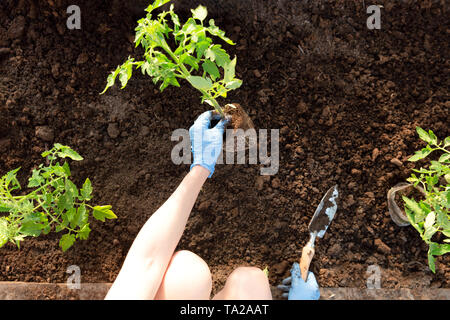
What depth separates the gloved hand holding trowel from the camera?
5.27ft

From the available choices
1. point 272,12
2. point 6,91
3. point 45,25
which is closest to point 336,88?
point 272,12

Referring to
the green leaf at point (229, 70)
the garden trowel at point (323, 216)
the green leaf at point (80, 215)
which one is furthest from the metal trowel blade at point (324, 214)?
the green leaf at point (80, 215)

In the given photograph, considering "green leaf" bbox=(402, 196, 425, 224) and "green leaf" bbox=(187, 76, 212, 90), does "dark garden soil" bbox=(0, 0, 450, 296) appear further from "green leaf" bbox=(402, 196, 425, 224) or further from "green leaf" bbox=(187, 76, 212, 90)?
"green leaf" bbox=(187, 76, 212, 90)

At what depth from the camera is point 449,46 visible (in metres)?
1.72

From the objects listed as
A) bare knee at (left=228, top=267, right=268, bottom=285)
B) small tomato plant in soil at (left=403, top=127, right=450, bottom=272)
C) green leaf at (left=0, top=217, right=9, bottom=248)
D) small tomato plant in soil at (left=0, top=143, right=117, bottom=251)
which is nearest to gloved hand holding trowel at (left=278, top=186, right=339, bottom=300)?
bare knee at (left=228, top=267, right=268, bottom=285)

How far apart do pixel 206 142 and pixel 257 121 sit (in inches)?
16.1

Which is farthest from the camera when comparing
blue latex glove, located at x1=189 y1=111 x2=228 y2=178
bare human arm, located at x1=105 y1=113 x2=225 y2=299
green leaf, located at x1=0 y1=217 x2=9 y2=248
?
blue latex glove, located at x1=189 y1=111 x2=228 y2=178

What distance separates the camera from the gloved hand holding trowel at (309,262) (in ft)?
5.27

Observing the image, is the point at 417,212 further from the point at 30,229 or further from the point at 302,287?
the point at 30,229

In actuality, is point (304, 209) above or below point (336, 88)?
below

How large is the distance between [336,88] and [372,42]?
0.29 meters

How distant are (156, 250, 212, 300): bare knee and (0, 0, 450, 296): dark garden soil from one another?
357mm

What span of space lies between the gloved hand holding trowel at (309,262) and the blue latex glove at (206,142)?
613 millimetres

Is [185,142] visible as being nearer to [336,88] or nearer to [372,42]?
[336,88]
